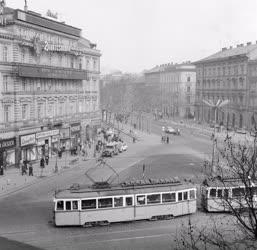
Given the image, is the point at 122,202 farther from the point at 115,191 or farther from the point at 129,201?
the point at 115,191

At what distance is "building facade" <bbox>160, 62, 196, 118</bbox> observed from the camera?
120894 millimetres

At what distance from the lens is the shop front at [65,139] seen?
5309cm

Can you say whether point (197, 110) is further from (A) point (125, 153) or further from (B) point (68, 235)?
(B) point (68, 235)

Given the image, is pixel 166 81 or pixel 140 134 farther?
pixel 166 81

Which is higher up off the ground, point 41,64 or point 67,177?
point 41,64

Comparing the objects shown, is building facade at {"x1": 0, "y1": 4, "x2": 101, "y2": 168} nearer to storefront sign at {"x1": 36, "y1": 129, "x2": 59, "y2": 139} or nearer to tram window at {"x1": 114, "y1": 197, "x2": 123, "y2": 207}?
storefront sign at {"x1": 36, "y1": 129, "x2": 59, "y2": 139}

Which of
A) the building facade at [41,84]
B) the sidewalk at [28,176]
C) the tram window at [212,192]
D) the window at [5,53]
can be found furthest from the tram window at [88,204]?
the window at [5,53]

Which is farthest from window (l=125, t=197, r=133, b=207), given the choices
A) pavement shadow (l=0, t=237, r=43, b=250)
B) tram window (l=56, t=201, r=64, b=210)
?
pavement shadow (l=0, t=237, r=43, b=250)

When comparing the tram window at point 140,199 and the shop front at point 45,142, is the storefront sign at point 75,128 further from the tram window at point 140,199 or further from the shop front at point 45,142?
the tram window at point 140,199

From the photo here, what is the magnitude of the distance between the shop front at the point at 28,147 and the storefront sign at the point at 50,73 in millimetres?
6496

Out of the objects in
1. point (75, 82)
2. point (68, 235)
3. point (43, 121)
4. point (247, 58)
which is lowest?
point (68, 235)

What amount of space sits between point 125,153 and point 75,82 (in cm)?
1204

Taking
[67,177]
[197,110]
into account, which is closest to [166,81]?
[197,110]

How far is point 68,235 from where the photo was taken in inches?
920
